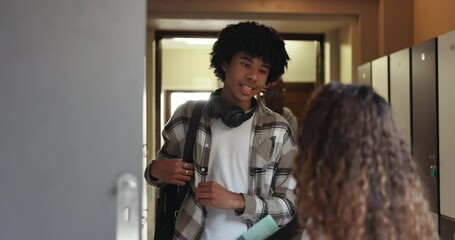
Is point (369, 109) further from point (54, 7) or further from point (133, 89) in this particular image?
point (54, 7)

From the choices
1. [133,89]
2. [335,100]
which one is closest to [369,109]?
[335,100]

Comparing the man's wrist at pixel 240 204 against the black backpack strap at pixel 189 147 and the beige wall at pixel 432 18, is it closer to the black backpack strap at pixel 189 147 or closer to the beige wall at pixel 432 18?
the black backpack strap at pixel 189 147

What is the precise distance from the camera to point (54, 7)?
4.66 feet

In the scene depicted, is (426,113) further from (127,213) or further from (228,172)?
(127,213)

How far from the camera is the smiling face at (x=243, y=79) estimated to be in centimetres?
168

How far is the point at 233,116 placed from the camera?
1608 millimetres

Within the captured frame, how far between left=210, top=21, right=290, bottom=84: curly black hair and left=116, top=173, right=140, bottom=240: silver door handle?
56 centimetres

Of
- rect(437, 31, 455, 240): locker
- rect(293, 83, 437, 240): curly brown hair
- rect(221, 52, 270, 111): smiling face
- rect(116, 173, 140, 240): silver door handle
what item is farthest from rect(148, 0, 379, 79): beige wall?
rect(293, 83, 437, 240): curly brown hair

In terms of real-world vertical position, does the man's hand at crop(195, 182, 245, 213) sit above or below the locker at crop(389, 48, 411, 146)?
below

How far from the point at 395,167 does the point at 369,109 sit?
101mm

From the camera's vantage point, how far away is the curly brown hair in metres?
0.88

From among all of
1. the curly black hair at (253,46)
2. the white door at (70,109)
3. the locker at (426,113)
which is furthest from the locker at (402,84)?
the white door at (70,109)

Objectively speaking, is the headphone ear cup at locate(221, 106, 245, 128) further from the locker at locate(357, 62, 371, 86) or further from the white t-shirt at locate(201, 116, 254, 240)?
the locker at locate(357, 62, 371, 86)

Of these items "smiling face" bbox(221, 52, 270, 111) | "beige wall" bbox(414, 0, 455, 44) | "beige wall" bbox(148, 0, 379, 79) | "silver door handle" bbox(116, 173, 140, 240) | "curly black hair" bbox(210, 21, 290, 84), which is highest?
"beige wall" bbox(148, 0, 379, 79)
